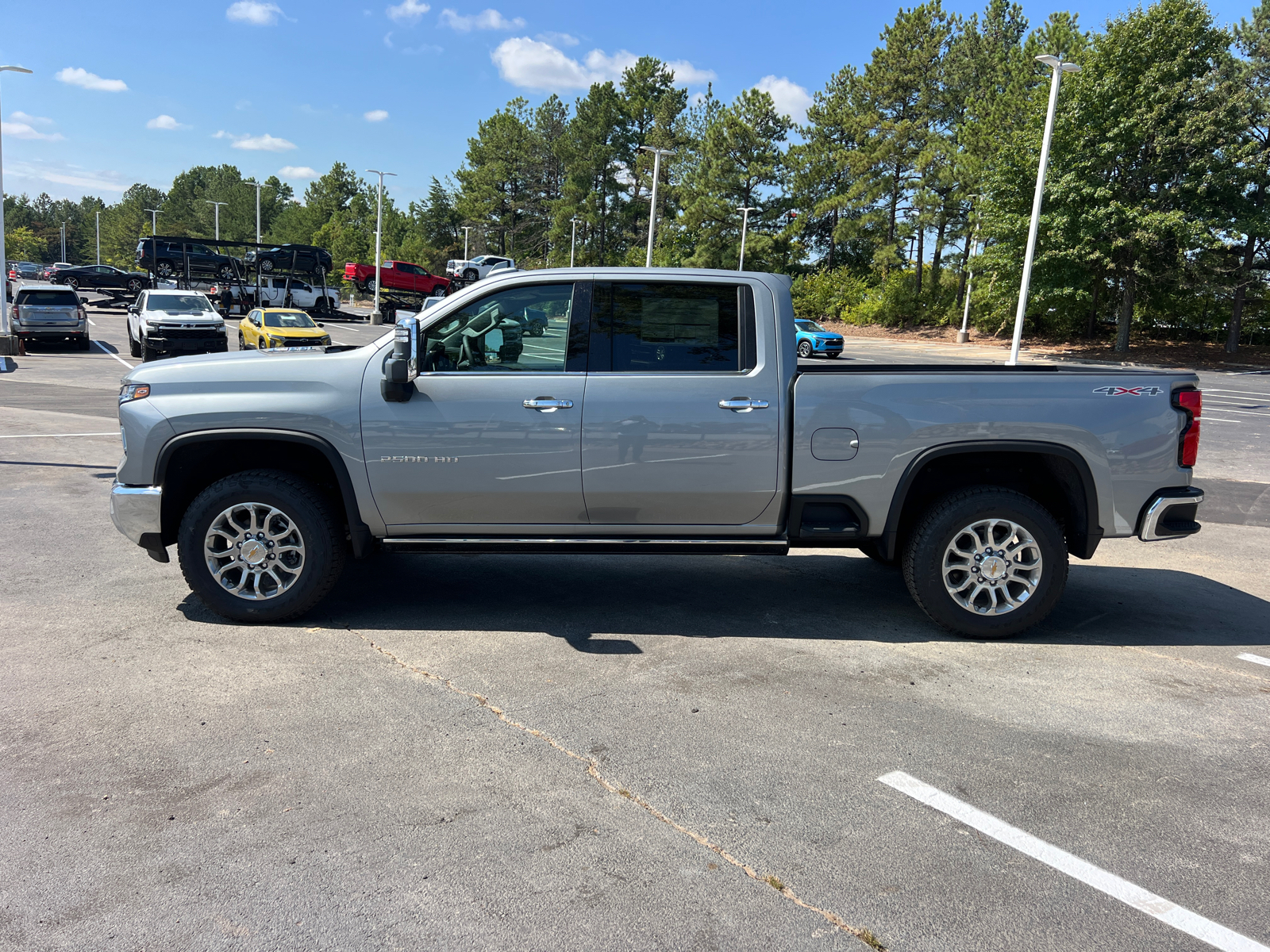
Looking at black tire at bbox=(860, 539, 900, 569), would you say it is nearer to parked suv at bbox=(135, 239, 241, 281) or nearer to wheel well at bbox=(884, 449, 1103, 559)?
wheel well at bbox=(884, 449, 1103, 559)

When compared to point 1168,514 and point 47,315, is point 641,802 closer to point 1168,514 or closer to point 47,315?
point 1168,514

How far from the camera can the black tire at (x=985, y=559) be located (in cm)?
509

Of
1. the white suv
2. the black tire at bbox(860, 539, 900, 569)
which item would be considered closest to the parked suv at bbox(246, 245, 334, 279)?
the white suv

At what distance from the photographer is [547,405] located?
4.97 metres

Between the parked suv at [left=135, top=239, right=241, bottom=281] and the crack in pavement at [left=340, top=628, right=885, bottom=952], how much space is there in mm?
44638

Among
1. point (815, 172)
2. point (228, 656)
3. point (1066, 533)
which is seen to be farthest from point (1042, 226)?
point (228, 656)

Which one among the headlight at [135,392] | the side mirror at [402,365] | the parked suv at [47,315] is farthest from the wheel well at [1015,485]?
the parked suv at [47,315]

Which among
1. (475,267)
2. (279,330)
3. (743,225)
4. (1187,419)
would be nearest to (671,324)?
(1187,419)

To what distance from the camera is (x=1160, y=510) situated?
199 inches

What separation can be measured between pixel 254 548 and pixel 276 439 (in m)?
0.64

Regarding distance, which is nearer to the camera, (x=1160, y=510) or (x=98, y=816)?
(x=98, y=816)

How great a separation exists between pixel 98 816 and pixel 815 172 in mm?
57780

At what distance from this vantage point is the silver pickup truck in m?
4.98

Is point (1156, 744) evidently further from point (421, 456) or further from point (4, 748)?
point (4, 748)
